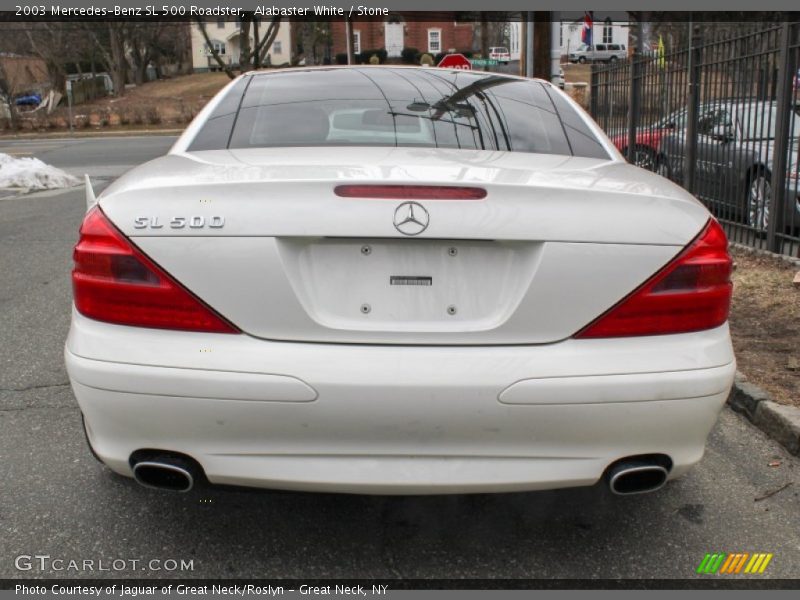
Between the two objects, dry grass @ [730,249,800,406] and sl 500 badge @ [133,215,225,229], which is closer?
sl 500 badge @ [133,215,225,229]

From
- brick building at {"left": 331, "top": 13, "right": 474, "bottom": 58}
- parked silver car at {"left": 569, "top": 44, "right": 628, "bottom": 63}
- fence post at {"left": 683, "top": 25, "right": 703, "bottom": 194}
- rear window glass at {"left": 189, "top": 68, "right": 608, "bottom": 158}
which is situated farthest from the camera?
brick building at {"left": 331, "top": 13, "right": 474, "bottom": 58}

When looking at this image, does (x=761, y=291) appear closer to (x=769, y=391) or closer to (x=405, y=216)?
(x=769, y=391)

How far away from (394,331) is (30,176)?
13.8 m

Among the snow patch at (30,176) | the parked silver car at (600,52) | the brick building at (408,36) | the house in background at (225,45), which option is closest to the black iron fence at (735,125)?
the snow patch at (30,176)

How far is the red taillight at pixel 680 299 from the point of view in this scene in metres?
2.23

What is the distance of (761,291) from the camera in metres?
5.99

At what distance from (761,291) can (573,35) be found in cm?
6729

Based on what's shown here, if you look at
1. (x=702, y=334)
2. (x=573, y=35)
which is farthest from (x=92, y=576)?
(x=573, y=35)

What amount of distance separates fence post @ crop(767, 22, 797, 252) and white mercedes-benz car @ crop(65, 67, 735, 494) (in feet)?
17.4

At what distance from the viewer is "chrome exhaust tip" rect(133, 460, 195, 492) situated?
2275mm

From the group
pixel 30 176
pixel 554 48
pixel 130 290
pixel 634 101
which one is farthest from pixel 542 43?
pixel 130 290

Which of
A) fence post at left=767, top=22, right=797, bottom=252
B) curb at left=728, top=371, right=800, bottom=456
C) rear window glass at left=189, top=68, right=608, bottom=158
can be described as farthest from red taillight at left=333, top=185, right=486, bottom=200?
fence post at left=767, top=22, right=797, bottom=252

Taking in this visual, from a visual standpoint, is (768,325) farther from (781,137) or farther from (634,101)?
(634,101)

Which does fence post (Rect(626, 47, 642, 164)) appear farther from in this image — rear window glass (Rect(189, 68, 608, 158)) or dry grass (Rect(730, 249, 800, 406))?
rear window glass (Rect(189, 68, 608, 158))
